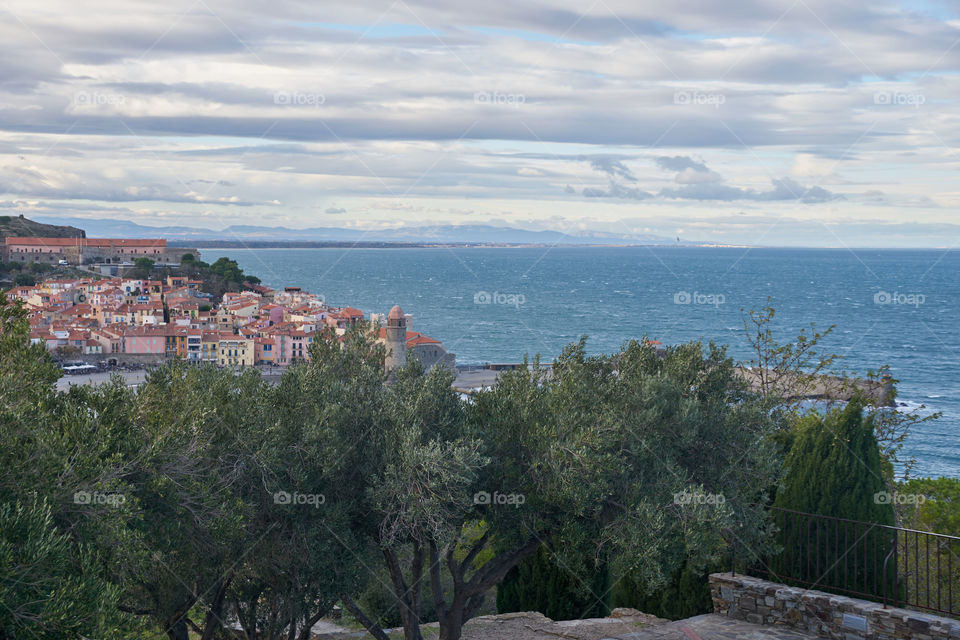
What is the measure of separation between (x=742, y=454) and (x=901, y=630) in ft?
7.88

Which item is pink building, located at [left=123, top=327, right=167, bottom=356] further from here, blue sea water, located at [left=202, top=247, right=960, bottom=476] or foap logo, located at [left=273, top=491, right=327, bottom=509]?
foap logo, located at [left=273, top=491, right=327, bottom=509]

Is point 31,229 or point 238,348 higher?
point 31,229

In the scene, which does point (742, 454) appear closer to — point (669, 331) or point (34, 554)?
point (34, 554)

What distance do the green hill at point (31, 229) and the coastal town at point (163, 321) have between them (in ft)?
41.2

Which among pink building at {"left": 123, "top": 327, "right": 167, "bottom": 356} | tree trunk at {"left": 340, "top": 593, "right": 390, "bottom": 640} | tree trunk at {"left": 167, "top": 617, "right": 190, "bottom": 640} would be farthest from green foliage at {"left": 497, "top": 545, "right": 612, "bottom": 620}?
pink building at {"left": 123, "top": 327, "right": 167, "bottom": 356}

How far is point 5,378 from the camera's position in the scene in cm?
732

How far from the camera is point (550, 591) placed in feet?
41.7

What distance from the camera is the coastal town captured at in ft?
294

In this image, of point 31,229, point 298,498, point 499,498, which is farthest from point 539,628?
point 31,229

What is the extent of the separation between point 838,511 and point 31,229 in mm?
177688

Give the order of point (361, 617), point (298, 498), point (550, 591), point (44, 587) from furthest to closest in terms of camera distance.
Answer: point (550, 591) → point (361, 617) → point (298, 498) → point (44, 587)

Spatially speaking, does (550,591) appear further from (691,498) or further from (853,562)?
(691,498)

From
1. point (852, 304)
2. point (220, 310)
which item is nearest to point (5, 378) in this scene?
point (220, 310)

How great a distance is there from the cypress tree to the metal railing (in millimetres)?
12
